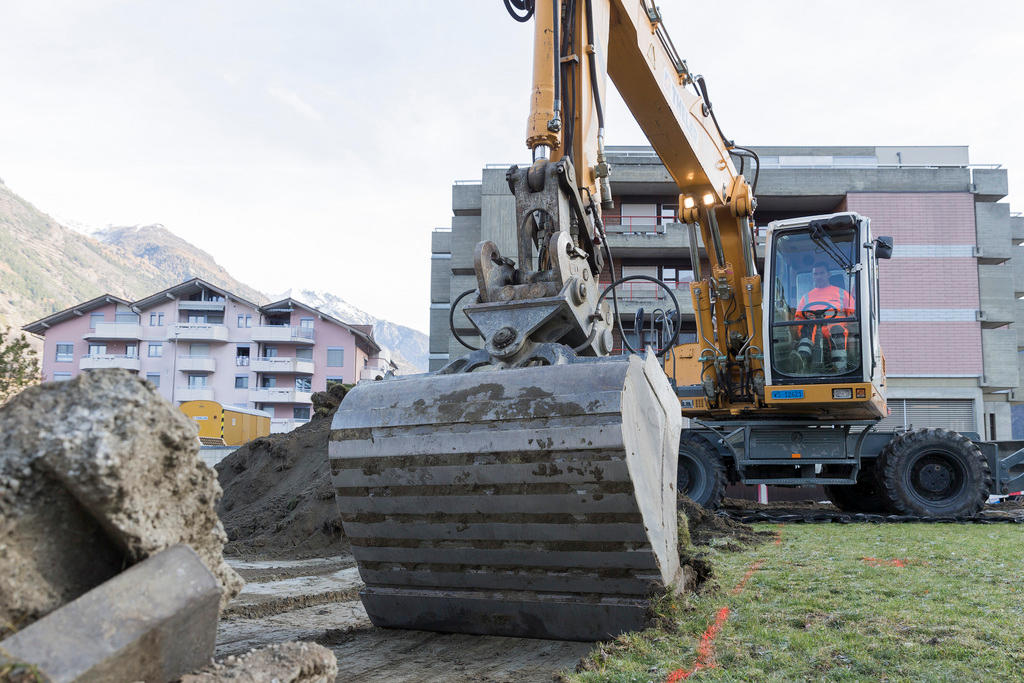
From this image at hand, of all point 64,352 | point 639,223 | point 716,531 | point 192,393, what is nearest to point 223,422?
point 639,223

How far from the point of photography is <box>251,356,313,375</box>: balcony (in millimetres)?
50219

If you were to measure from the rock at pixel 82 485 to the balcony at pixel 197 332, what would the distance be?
51196 mm

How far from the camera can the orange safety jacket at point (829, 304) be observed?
31.9ft

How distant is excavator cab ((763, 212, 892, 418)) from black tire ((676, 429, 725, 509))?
122 centimetres

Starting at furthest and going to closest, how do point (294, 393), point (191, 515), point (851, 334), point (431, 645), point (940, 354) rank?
point (294, 393) < point (940, 354) < point (851, 334) < point (431, 645) < point (191, 515)

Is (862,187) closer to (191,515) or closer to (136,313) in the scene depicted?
(191,515)

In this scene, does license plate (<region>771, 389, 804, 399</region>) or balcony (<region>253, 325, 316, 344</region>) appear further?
balcony (<region>253, 325, 316, 344</region>)

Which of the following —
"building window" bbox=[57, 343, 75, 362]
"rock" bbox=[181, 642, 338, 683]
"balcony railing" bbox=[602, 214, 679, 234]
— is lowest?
"rock" bbox=[181, 642, 338, 683]

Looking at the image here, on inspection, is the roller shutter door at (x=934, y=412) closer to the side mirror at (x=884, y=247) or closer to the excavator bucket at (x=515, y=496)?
the side mirror at (x=884, y=247)

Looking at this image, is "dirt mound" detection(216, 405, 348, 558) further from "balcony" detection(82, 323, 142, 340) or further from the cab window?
"balcony" detection(82, 323, 142, 340)

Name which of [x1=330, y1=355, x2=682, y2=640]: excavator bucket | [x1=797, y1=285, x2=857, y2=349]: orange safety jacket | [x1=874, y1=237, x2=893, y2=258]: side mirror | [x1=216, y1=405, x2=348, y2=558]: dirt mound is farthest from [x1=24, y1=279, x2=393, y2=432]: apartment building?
[x1=330, y1=355, x2=682, y2=640]: excavator bucket

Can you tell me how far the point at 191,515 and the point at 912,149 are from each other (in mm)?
38558

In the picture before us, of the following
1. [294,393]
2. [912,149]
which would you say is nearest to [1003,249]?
[912,149]

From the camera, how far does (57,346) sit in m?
52.6
